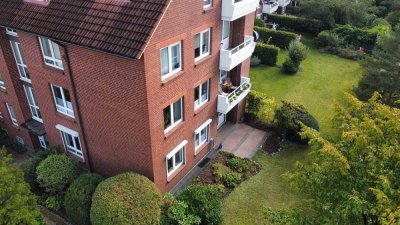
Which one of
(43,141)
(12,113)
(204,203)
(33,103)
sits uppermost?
(33,103)

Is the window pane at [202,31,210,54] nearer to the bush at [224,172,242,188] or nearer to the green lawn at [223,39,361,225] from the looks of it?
the bush at [224,172,242,188]

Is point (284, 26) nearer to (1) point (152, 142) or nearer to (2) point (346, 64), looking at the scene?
(2) point (346, 64)

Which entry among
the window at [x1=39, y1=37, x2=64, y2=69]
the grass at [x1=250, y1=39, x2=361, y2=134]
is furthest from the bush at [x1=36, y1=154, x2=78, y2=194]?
the grass at [x1=250, y1=39, x2=361, y2=134]

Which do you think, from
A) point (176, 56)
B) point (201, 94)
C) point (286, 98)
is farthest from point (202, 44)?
point (286, 98)

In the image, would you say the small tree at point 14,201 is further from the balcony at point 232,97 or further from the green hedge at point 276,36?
the green hedge at point 276,36

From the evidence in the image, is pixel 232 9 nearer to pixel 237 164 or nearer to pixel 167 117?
pixel 167 117

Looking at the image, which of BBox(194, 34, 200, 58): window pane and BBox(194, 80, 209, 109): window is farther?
BBox(194, 80, 209, 109): window
